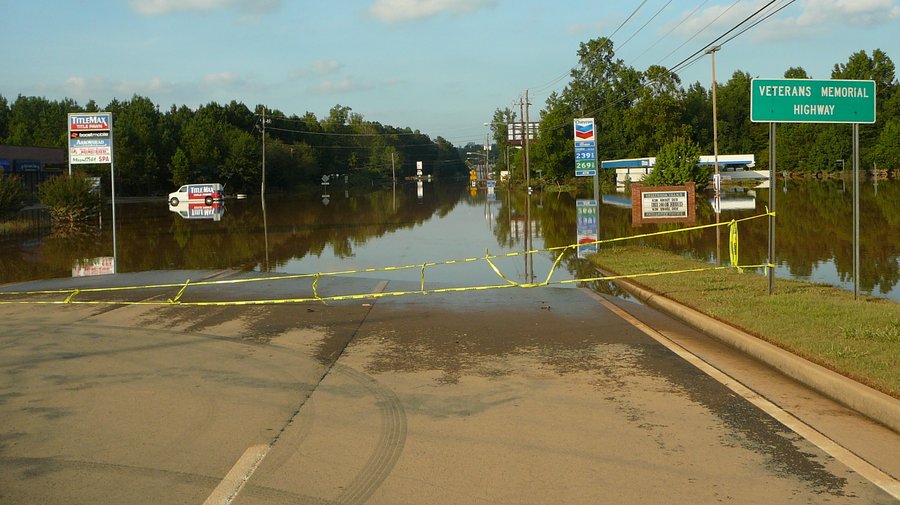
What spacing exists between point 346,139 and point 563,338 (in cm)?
16401

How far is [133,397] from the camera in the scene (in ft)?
26.1

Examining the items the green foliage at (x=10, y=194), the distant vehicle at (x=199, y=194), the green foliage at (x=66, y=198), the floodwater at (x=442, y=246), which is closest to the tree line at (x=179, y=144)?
the distant vehicle at (x=199, y=194)

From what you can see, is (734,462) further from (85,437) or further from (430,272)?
(430,272)

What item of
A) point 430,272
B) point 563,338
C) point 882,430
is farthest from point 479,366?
point 430,272

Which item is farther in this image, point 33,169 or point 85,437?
point 33,169

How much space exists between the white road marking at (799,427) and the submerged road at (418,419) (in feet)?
0.08

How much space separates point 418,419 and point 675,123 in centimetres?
10688

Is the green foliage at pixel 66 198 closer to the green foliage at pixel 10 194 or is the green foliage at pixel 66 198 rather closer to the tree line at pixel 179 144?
the green foliage at pixel 10 194

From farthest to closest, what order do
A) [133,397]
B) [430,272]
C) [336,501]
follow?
[430,272], [133,397], [336,501]

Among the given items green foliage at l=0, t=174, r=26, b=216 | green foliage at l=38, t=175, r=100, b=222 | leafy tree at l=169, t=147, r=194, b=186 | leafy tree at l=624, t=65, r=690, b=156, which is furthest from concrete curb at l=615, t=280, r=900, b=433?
leafy tree at l=624, t=65, r=690, b=156

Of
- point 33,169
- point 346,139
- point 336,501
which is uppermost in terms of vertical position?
point 346,139

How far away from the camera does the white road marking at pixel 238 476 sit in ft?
17.3

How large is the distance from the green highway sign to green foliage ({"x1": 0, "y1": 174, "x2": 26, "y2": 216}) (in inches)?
1358

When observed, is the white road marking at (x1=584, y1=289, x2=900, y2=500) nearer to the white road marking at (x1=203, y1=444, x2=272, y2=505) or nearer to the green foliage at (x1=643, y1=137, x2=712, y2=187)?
the white road marking at (x1=203, y1=444, x2=272, y2=505)
